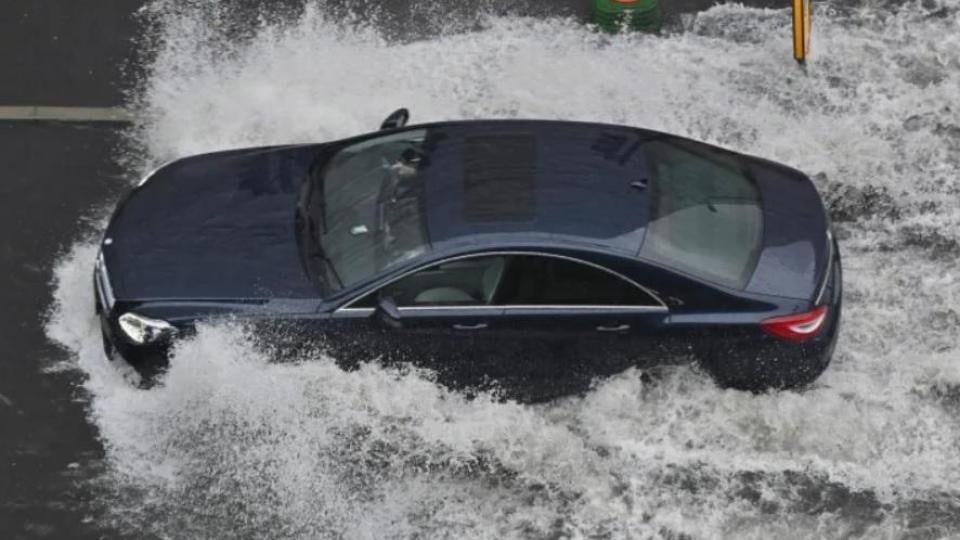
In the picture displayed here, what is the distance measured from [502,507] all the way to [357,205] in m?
2.12

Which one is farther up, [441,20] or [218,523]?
[441,20]

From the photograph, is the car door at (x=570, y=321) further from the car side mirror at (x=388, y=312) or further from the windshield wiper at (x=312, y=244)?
the windshield wiper at (x=312, y=244)

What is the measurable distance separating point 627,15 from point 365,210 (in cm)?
403

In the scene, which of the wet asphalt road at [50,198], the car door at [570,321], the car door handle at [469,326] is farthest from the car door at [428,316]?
the wet asphalt road at [50,198]

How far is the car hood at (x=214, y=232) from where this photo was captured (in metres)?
7.92

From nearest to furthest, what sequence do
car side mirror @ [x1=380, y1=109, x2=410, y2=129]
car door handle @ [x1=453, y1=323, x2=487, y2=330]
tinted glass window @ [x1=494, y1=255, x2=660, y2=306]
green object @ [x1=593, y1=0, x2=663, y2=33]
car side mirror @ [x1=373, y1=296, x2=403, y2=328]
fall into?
car side mirror @ [x1=373, y1=296, x2=403, y2=328], tinted glass window @ [x1=494, y1=255, x2=660, y2=306], car door handle @ [x1=453, y1=323, x2=487, y2=330], car side mirror @ [x1=380, y1=109, x2=410, y2=129], green object @ [x1=593, y1=0, x2=663, y2=33]

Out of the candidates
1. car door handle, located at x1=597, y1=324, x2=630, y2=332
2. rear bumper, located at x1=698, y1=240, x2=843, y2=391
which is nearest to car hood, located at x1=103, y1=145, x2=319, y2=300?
car door handle, located at x1=597, y1=324, x2=630, y2=332

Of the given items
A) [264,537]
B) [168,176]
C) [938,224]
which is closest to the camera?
[264,537]

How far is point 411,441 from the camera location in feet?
27.1

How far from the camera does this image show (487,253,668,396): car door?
25.2ft

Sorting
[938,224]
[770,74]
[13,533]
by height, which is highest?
[770,74]

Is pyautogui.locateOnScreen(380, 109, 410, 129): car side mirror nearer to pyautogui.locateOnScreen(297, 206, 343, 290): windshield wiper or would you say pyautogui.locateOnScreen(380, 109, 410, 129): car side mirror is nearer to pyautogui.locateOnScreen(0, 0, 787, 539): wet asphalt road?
pyautogui.locateOnScreen(297, 206, 343, 290): windshield wiper

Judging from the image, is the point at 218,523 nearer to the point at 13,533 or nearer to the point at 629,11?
the point at 13,533

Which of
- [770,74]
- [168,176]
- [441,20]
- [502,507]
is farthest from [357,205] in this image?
[770,74]
